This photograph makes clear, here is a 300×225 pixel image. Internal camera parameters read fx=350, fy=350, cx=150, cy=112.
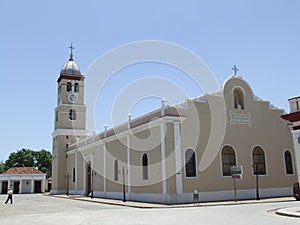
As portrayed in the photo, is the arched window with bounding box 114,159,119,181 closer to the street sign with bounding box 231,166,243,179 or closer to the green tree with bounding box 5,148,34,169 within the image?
the street sign with bounding box 231,166,243,179

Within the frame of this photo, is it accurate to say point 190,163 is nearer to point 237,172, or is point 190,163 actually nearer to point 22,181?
point 237,172

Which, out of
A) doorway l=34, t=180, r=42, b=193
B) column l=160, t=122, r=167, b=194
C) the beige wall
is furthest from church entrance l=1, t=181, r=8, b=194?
column l=160, t=122, r=167, b=194

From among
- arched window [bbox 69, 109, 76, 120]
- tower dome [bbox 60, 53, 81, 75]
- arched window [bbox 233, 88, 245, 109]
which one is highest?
tower dome [bbox 60, 53, 81, 75]

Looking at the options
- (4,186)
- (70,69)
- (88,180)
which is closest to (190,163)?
(88,180)

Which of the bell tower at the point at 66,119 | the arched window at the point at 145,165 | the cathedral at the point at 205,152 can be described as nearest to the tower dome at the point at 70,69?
the bell tower at the point at 66,119

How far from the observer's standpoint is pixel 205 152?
80.2ft

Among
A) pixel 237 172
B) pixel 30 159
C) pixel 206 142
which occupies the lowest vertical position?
pixel 237 172

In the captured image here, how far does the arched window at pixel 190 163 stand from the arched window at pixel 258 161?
17.0 feet

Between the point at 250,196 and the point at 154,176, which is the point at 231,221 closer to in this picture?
the point at 154,176

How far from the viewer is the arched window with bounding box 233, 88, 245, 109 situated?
1058 inches

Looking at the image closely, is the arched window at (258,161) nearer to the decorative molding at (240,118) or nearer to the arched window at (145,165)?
the decorative molding at (240,118)

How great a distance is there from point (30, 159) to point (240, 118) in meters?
68.1

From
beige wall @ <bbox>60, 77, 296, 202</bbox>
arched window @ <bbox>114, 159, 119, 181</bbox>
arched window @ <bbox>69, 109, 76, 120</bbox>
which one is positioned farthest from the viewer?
arched window @ <bbox>69, 109, 76, 120</bbox>

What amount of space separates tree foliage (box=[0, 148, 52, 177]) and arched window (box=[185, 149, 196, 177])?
67.2 m
